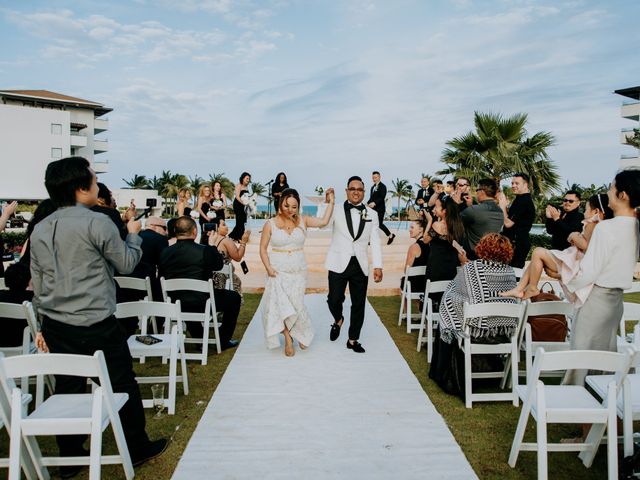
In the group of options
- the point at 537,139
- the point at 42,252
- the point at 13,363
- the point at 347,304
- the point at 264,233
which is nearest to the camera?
the point at 13,363

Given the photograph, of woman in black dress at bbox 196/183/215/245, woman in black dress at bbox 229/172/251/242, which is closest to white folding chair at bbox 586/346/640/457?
woman in black dress at bbox 196/183/215/245

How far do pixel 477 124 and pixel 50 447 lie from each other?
52.3 ft

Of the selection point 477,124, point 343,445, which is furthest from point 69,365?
point 477,124

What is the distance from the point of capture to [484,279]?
4672mm

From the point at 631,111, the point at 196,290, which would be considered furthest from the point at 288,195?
the point at 631,111

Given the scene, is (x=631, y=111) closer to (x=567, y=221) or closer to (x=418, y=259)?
(x=567, y=221)

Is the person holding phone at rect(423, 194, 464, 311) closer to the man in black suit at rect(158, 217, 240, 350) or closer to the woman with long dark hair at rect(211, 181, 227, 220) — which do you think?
the man in black suit at rect(158, 217, 240, 350)

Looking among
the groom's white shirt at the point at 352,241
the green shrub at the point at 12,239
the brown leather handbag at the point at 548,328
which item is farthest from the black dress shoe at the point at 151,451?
the green shrub at the point at 12,239

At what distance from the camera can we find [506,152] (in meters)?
16.6

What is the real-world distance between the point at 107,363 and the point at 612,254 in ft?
10.9

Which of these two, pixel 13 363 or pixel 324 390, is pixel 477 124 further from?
pixel 13 363

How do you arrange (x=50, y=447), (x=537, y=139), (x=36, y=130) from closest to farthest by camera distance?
1. (x=50, y=447)
2. (x=537, y=139)
3. (x=36, y=130)

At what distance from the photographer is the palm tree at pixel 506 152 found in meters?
16.6

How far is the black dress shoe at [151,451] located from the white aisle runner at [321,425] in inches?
7.1
